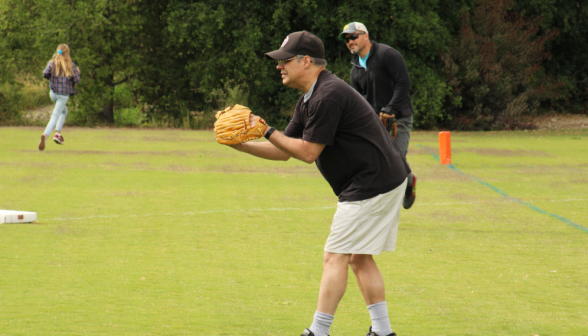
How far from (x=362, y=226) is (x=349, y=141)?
20.1 inches

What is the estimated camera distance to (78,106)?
28.2 m

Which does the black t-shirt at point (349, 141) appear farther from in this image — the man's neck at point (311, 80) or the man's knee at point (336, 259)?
the man's knee at point (336, 259)

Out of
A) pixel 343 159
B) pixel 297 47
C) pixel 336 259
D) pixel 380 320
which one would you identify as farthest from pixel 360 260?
pixel 297 47

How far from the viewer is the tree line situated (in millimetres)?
26891

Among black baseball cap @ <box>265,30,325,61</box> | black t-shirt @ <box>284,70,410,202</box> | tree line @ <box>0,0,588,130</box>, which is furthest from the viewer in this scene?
tree line @ <box>0,0,588,130</box>

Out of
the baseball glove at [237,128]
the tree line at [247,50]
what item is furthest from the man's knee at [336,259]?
the tree line at [247,50]

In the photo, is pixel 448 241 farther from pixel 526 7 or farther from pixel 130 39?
pixel 526 7

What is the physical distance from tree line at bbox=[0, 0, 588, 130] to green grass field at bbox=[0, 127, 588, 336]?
14.4 metres

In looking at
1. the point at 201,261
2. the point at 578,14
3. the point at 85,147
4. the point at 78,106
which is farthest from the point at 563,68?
the point at 201,261

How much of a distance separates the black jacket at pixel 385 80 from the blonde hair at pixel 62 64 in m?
9.25

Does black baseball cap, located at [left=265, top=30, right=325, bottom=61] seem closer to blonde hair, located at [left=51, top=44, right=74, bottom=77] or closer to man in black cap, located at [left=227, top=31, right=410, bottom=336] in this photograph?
man in black cap, located at [left=227, top=31, right=410, bottom=336]

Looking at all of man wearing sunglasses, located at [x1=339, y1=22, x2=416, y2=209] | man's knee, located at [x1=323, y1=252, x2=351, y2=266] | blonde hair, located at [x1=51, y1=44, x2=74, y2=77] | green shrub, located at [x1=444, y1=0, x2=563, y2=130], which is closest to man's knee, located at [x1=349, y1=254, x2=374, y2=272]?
man's knee, located at [x1=323, y1=252, x2=351, y2=266]

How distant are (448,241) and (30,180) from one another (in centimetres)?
721

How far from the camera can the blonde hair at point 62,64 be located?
51.5 ft
